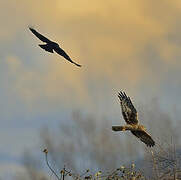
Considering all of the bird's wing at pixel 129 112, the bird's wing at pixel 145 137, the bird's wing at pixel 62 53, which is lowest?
the bird's wing at pixel 145 137

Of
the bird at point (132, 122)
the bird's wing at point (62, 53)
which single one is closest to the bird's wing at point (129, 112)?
the bird at point (132, 122)

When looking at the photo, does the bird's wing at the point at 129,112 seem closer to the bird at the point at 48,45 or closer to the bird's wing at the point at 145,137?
the bird's wing at the point at 145,137

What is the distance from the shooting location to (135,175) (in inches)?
391

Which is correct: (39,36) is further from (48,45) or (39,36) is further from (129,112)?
(129,112)

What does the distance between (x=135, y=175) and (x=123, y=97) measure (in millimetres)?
1964

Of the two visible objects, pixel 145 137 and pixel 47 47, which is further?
pixel 145 137

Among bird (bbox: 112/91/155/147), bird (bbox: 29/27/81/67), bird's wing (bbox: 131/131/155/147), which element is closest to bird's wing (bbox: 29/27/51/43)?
bird (bbox: 29/27/81/67)

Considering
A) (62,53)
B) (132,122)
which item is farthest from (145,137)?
(62,53)

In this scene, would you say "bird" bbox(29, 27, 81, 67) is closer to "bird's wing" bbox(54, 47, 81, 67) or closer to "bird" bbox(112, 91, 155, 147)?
"bird's wing" bbox(54, 47, 81, 67)

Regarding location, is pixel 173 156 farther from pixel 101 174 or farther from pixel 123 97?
pixel 101 174

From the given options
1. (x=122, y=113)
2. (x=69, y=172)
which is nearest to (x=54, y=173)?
(x=69, y=172)

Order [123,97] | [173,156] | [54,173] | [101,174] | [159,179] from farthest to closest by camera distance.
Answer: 1. [173,156]
2. [159,179]
3. [123,97]
4. [101,174]
5. [54,173]

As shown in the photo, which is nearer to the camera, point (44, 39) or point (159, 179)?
point (44, 39)

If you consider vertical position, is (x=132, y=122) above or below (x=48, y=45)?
below
